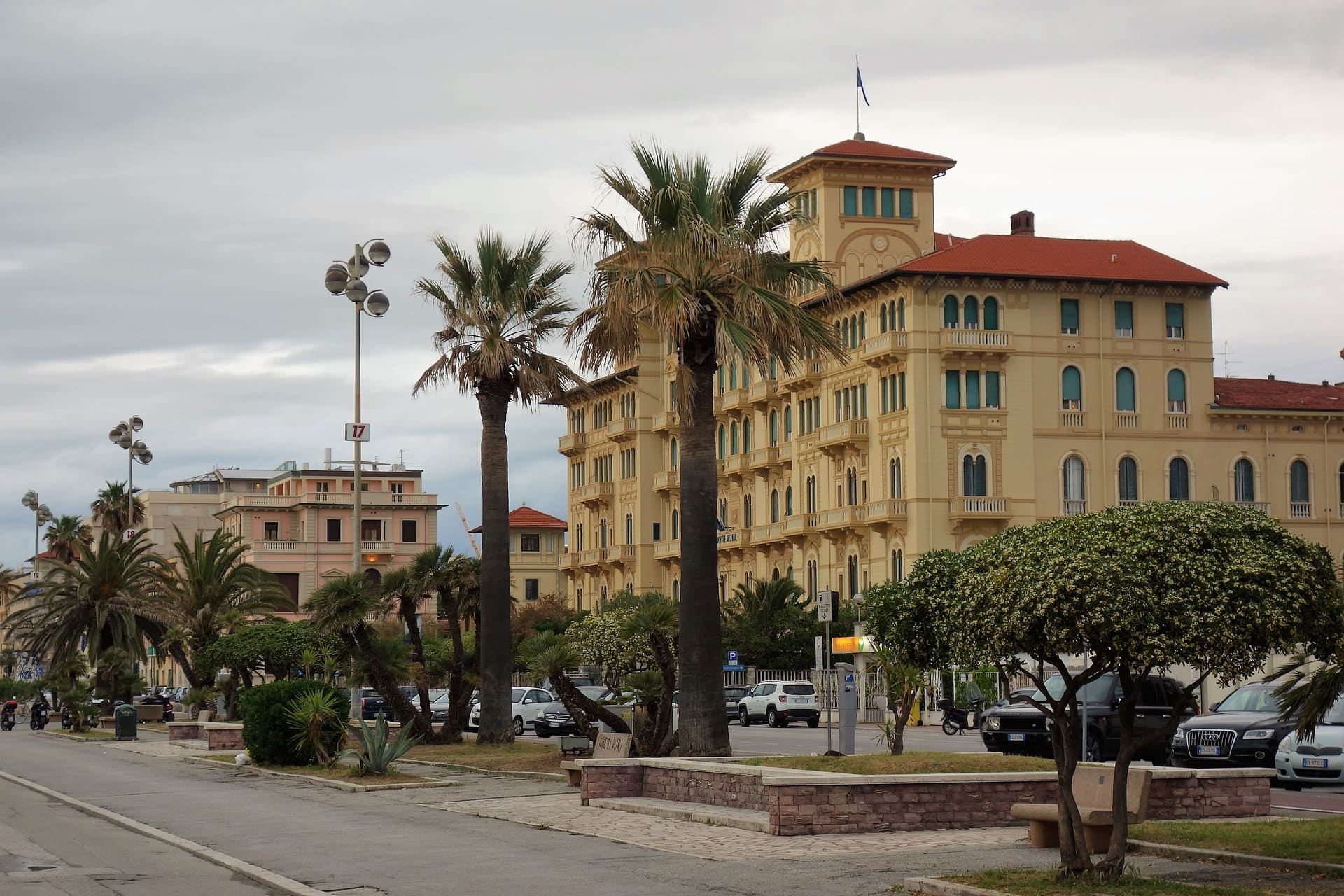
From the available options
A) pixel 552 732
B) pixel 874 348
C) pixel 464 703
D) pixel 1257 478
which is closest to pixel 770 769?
pixel 464 703

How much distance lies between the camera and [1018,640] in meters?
12.4

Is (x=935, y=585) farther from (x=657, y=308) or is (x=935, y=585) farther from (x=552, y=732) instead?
(x=552, y=732)

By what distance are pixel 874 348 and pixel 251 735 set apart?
39642 millimetres

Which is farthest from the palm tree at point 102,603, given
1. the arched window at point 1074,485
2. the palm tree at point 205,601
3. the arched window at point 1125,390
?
the arched window at point 1125,390

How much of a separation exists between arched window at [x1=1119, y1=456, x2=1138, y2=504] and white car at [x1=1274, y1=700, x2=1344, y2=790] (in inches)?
1790

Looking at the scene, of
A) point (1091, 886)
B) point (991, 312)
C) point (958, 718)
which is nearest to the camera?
point (1091, 886)

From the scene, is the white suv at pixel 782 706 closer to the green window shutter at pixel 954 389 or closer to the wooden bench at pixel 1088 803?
the green window shutter at pixel 954 389

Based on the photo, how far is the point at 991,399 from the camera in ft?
219

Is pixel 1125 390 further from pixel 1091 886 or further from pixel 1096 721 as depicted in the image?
pixel 1091 886

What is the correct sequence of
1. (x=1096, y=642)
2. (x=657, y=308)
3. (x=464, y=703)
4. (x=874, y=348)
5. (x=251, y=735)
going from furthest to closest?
(x=874, y=348) < (x=464, y=703) < (x=251, y=735) < (x=657, y=308) < (x=1096, y=642)

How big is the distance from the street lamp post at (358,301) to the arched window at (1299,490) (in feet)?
157

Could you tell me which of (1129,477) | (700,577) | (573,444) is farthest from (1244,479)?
(700,577)

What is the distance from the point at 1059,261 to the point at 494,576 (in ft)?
132

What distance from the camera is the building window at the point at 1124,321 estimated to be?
6800 cm
